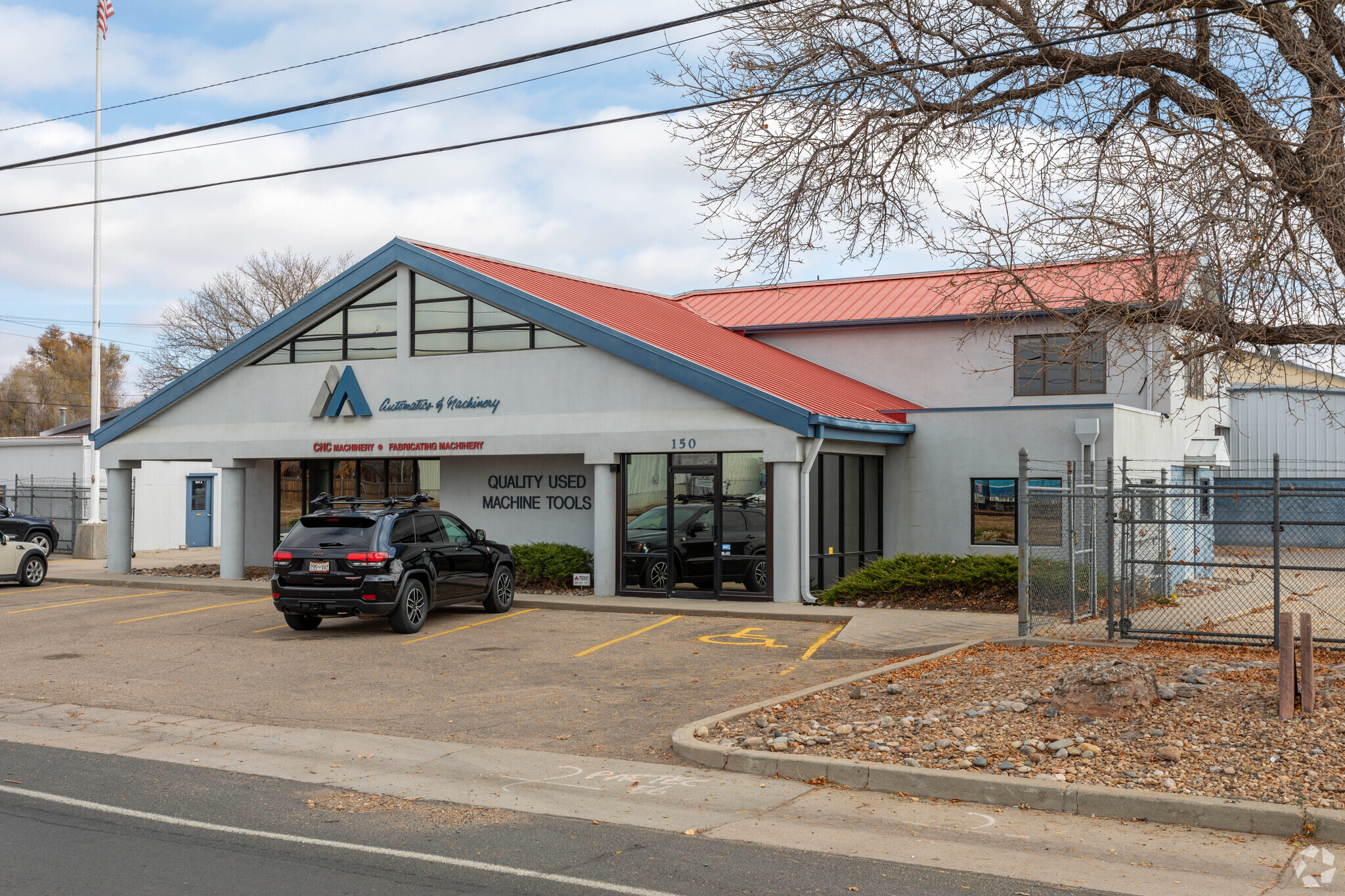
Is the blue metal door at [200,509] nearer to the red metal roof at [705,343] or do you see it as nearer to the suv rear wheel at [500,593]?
the red metal roof at [705,343]

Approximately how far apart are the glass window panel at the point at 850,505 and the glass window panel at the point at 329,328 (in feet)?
33.0

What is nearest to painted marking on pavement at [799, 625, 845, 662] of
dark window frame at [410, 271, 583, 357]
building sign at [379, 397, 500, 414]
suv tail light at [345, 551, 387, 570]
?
suv tail light at [345, 551, 387, 570]

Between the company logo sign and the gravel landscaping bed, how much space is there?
538 inches

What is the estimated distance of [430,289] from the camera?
21719 mm

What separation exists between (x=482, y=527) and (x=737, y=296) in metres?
9.71

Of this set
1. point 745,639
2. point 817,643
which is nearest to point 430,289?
point 745,639

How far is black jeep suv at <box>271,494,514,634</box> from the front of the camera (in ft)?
50.5

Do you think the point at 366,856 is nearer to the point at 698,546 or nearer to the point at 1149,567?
the point at 698,546

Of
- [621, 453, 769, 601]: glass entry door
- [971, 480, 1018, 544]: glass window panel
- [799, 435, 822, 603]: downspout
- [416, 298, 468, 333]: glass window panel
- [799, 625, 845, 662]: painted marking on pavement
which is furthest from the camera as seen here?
[416, 298, 468, 333]: glass window panel

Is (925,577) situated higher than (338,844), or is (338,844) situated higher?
(925,577)

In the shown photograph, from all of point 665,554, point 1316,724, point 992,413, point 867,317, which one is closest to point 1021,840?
point 1316,724

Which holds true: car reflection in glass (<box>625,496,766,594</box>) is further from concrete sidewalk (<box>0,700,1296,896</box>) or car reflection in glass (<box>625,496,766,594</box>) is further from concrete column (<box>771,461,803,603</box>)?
concrete sidewalk (<box>0,700,1296,896</box>)

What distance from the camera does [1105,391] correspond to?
21484 millimetres

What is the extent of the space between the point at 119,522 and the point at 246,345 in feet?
16.9
